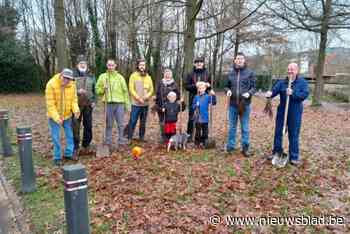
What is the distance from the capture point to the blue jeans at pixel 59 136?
5.68 m

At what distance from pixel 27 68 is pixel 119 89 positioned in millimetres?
20823

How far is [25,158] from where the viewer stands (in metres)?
4.71

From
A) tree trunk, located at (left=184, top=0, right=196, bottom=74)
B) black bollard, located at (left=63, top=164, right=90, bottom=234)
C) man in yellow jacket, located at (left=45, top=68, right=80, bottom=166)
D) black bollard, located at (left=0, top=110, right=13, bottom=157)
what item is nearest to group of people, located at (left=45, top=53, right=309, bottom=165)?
man in yellow jacket, located at (left=45, top=68, right=80, bottom=166)

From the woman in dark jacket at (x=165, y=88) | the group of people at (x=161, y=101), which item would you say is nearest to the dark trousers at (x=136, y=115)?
the group of people at (x=161, y=101)

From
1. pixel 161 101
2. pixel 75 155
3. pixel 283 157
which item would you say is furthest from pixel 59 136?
pixel 283 157

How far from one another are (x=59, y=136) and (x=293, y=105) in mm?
4477

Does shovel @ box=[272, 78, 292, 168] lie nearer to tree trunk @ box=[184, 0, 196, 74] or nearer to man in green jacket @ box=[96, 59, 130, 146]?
man in green jacket @ box=[96, 59, 130, 146]

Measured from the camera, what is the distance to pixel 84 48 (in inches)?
929

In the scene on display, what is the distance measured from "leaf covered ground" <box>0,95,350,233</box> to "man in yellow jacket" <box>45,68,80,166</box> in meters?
0.57

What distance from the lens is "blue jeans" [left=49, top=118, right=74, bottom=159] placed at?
5.68 meters

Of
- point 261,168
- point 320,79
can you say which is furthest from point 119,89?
point 320,79

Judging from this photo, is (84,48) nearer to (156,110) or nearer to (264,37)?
(264,37)

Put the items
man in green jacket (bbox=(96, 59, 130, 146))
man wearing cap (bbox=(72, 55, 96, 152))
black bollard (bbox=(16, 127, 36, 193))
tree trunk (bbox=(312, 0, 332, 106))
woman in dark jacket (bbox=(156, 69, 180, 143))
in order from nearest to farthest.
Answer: black bollard (bbox=(16, 127, 36, 193))
man wearing cap (bbox=(72, 55, 96, 152))
man in green jacket (bbox=(96, 59, 130, 146))
woman in dark jacket (bbox=(156, 69, 180, 143))
tree trunk (bbox=(312, 0, 332, 106))

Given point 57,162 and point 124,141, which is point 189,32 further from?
point 57,162
